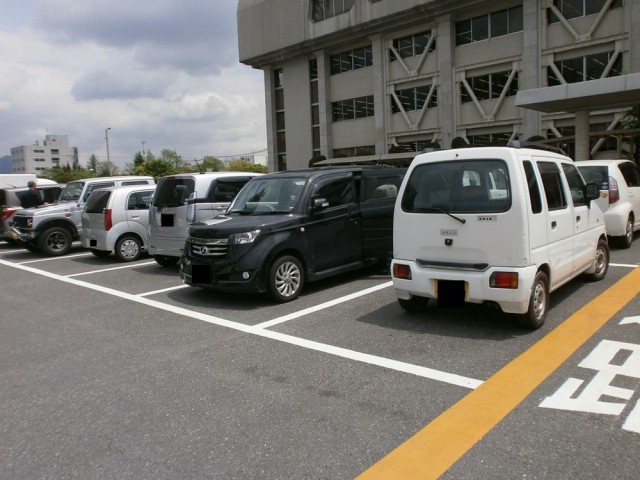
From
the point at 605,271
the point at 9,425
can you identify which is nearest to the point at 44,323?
the point at 9,425

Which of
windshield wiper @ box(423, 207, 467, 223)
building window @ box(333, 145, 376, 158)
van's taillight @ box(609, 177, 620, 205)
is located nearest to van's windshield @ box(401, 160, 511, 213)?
windshield wiper @ box(423, 207, 467, 223)

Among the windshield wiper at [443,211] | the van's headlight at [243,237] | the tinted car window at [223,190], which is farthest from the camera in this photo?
the tinted car window at [223,190]

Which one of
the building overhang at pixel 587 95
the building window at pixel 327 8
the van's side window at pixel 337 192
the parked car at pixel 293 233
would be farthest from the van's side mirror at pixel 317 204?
the building window at pixel 327 8

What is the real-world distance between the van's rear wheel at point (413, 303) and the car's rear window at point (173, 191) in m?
5.07

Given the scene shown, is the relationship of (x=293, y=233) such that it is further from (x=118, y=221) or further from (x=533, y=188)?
(x=118, y=221)

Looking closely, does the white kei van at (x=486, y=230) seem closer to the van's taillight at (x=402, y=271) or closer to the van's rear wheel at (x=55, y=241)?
the van's taillight at (x=402, y=271)

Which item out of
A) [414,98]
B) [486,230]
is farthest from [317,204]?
[414,98]

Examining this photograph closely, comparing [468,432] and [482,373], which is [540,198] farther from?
[468,432]

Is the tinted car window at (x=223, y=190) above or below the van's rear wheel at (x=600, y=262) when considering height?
above

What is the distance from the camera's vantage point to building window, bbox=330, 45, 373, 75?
36656mm

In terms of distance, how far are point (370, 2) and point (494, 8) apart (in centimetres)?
831

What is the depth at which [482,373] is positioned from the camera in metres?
4.29

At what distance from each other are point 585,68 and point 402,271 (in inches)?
1016

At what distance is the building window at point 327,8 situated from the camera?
36188 millimetres
